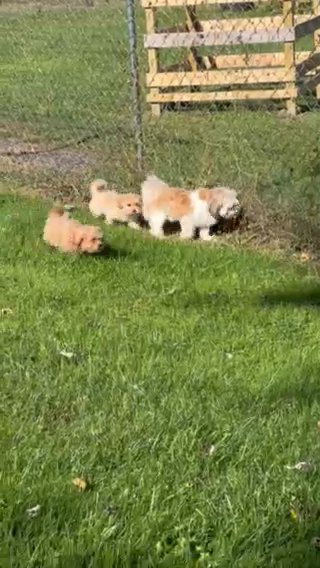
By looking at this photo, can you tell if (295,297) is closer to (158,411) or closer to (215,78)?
(158,411)

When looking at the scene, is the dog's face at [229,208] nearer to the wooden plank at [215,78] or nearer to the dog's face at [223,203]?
the dog's face at [223,203]

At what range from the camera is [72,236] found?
602cm

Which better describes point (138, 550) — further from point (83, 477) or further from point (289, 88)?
Answer: point (289, 88)

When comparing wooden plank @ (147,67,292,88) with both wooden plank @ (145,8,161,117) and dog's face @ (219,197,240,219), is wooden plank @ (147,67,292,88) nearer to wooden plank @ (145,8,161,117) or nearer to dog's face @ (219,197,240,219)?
wooden plank @ (145,8,161,117)

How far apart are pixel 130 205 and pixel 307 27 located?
19.8 feet

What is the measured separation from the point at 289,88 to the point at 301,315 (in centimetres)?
734

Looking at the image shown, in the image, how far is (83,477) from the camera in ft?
10.7

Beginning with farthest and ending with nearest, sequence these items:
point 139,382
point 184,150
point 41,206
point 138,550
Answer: point 184,150, point 41,206, point 139,382, point 138,550

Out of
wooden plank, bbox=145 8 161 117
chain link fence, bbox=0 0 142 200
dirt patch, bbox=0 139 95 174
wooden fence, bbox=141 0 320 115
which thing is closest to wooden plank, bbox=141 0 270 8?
wooden fence, bbox=141 0 320 115

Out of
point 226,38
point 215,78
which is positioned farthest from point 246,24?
point 215,78

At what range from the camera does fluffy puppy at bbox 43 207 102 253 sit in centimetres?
600

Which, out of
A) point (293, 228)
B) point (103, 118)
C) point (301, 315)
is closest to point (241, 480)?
point (301, 315)

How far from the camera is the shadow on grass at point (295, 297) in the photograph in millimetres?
5324

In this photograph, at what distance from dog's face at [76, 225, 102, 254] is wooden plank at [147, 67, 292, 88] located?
651 cm
